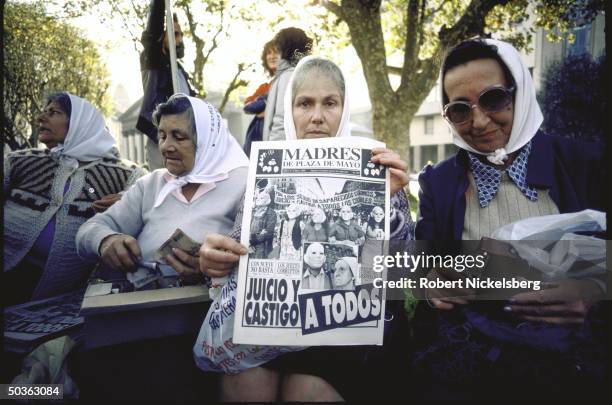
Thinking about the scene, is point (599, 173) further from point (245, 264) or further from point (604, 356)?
point (245, 264)

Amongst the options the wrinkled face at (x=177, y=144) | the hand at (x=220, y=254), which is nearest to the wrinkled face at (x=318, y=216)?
the hand at (x=220, y=254)

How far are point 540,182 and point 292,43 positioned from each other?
2329mm

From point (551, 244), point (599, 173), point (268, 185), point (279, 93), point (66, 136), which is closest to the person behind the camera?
point (551, 244)

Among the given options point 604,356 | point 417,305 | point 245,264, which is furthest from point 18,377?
point 604,356

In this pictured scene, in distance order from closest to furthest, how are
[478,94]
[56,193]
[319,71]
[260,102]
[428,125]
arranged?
[478,94] < [319,71] < [56,193] < [260,102] < [428,125]

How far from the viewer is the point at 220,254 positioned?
135 centimetres

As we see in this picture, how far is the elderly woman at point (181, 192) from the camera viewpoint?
1.91 m

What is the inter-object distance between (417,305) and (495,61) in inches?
41.0

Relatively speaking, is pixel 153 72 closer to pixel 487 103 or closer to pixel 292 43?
pixel 292 43

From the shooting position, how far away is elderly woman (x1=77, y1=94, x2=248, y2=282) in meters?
1.91

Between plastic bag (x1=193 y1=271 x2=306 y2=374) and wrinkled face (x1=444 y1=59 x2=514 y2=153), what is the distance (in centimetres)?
110

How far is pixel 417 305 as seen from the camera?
1.62m

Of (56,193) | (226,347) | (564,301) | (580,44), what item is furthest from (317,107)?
(580,44)

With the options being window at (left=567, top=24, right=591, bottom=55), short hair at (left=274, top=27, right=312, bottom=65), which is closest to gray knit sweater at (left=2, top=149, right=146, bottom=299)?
short hair at (left=274, top=27, right=312, bottom=65)
